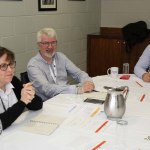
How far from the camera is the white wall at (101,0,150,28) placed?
444cm

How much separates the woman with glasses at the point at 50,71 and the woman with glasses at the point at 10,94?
45cm

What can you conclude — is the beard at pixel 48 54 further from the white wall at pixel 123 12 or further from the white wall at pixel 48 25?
the white wall at pixel 123 12

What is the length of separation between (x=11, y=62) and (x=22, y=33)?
154 centimetres

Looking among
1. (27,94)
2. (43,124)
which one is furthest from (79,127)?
(27,94)

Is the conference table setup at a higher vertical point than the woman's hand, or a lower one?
lower

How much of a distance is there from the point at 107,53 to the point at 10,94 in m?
2.79

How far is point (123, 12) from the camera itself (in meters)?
4.62

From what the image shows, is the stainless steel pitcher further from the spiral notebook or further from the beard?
the beard

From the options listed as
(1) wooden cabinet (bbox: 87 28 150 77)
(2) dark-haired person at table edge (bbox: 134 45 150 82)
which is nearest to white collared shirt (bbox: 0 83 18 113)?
(2) dark-haired person at table edge (bbox: 134 45 150 82)

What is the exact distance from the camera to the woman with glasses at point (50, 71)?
231 cm

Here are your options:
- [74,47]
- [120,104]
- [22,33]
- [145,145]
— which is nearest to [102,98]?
[120,104]

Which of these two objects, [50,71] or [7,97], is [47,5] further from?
[7,97]

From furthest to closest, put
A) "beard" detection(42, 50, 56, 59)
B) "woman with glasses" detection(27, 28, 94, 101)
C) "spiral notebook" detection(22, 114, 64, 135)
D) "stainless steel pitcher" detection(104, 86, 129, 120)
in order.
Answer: "beard" detection(42, 50, 56, 59)
"woman with glasses" detection(27, 28, 94, 101)
"stainless steel pitcher" detection(104, 86, 129, 120)
"spiral notebook" detection(22, 114, 64, 135)

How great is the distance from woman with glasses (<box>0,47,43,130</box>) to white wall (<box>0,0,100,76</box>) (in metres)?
1.22
